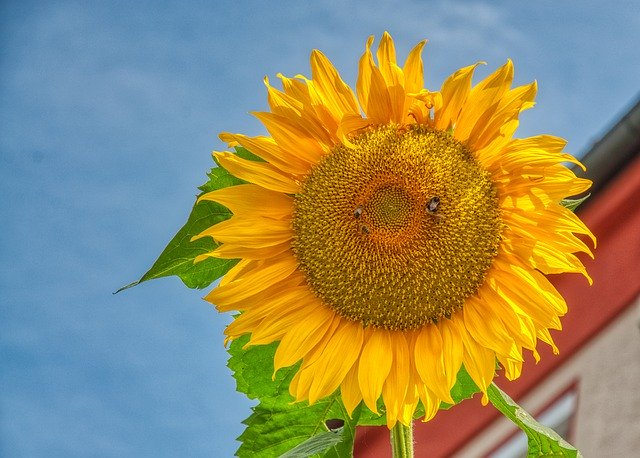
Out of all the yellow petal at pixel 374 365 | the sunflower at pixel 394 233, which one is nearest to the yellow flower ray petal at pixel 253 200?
the sunflower at pixel 394 233

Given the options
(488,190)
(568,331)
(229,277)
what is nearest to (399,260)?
(488,190)

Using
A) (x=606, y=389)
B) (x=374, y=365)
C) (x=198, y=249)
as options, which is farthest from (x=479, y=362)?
(x=606, y=389)

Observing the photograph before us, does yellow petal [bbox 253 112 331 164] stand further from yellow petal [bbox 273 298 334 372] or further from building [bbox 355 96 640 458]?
building [bbox 355 96 640 458]

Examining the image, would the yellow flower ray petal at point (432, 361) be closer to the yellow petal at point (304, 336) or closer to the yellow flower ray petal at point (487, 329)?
the yellow flower ray petal at point (487, 329)

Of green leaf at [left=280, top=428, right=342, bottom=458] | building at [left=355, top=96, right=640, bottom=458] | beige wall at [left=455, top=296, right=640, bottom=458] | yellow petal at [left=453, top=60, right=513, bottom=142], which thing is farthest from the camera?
building at [left=355, top=96, right=640, bottom=458]

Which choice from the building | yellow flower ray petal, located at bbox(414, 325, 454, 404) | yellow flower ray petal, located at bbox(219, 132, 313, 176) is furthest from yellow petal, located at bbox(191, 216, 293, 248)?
the building

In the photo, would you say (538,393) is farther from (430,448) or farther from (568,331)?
(430,448)

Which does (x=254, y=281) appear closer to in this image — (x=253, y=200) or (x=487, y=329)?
(x=253, y=200)
